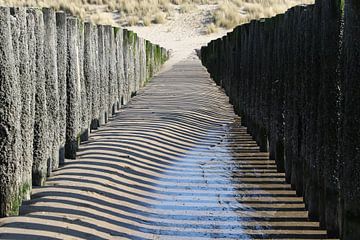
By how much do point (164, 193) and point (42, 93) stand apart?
4.16 feet

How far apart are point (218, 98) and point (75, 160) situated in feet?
23.0

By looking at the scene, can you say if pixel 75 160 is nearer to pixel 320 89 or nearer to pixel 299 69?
pixel 299 69

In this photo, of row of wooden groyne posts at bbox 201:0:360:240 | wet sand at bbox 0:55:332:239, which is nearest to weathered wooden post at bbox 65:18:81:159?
wet sand at bbox 0:55:332:239

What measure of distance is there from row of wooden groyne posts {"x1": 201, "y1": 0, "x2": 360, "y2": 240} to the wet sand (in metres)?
0.24

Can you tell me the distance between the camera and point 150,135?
7523 millimetres

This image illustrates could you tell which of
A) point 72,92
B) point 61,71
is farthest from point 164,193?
point 72,92

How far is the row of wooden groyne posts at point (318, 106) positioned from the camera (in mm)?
3619

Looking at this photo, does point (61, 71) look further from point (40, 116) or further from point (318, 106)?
point (318, 106)

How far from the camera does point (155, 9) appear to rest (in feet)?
163

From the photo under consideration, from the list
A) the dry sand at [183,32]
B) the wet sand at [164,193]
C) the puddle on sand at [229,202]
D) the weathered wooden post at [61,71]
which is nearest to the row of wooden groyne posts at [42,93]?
the weathered wooden post at [61,71]

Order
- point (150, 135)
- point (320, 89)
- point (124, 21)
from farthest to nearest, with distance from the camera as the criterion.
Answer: point (124, 21), point (150, 135), point (320, 89)

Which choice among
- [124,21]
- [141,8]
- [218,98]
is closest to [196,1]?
[141,8]

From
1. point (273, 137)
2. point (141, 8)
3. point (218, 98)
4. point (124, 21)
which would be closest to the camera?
point (273, 137)

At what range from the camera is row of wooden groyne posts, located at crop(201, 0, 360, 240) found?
362 cm
